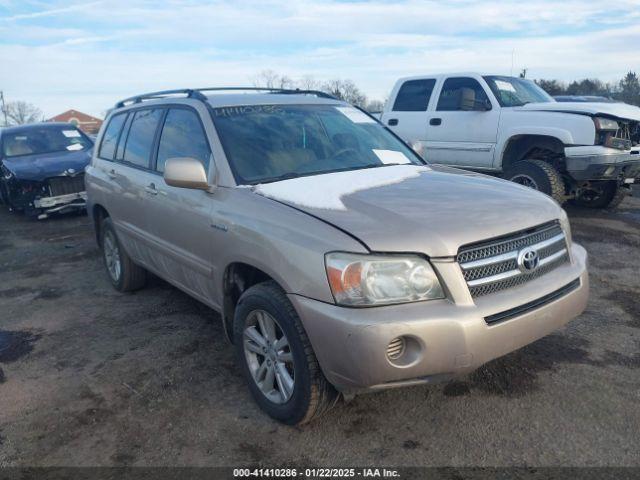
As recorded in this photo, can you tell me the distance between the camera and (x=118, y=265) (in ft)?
16.9

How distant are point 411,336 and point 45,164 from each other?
29.7 feet

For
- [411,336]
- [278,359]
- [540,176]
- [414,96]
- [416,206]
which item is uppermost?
[414,96]

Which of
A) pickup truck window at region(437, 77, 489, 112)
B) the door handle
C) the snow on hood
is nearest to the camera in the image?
the snow on hood

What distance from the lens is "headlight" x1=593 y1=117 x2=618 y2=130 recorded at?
21.8 ft

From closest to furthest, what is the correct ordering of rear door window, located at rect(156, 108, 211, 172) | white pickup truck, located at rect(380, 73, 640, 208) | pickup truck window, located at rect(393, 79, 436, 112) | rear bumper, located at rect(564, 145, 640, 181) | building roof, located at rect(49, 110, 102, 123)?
rear door window, located at rect(156, 108, 211, 172)
rear bumper, located at rect(564, 145, 640, 181)
white pickup truck, located at rect(380, 73, 640, 208)
pickup truck window, located at rect(393, 79, 436, 112)
building roof, located at rect(49, 110, 102, 123)

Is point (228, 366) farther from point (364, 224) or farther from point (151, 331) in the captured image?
point (364, 224)

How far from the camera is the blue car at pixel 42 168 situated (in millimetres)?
9234

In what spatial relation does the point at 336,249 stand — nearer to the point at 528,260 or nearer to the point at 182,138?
the point at 528,260

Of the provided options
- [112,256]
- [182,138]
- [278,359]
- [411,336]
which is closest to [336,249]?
[411,336]

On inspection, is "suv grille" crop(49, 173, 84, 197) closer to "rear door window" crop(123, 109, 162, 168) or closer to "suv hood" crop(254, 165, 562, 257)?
"rear door window" crop(123, 109, 162, 168)

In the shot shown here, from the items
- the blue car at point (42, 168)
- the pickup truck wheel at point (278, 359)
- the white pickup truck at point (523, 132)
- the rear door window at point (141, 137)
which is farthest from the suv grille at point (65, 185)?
the pickup truck wheel at point (278, 359)

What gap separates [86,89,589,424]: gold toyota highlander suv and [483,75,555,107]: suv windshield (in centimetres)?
414

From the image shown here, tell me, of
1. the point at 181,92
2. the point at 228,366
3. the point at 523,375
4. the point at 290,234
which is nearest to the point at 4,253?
the point at 181,92

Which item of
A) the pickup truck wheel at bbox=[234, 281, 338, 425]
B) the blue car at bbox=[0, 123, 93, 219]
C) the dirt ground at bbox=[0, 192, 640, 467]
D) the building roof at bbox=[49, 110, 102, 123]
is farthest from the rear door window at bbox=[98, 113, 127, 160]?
the building roof at bbox=[49, 110, 102, 123]
